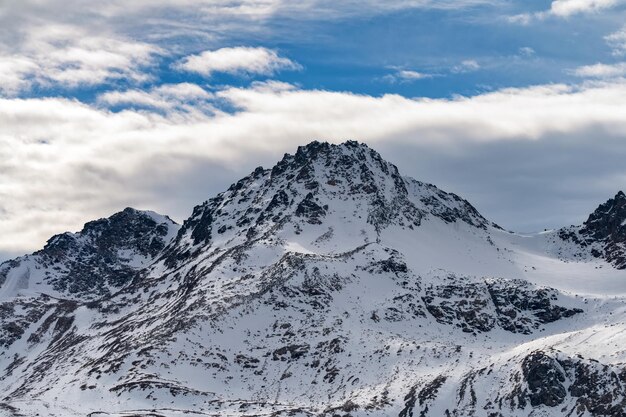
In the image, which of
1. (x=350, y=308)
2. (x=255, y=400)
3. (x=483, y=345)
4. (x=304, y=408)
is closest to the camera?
(x=304, y=408)

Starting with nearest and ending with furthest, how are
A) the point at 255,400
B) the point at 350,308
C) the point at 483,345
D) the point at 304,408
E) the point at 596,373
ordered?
the point at 596,373
the point at 304,408
the point at 255,400
the point at 483,345
the point at 350,308

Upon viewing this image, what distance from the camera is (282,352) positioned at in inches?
7037

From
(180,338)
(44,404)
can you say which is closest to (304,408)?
(180,338)

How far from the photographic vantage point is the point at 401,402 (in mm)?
150875

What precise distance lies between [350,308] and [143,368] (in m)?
47.9

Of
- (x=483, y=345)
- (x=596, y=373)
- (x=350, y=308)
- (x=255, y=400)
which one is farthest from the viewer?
(x=350, y=308)

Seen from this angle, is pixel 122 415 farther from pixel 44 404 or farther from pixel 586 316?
pixel 586 316

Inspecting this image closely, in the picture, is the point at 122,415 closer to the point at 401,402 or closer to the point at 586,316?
the point at 401,402

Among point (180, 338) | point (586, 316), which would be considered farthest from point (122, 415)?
point (586, 316)

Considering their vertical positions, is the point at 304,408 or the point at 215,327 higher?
the point at 215,327

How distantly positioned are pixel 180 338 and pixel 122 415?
33.6 metres

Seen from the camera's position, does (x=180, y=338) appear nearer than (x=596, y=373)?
No

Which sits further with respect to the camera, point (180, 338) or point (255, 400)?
point (180, 338)

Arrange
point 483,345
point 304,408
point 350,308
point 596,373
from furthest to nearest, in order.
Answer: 1. point 350,308
2. point 483,345
3. point 304,408
4. point 596,373
